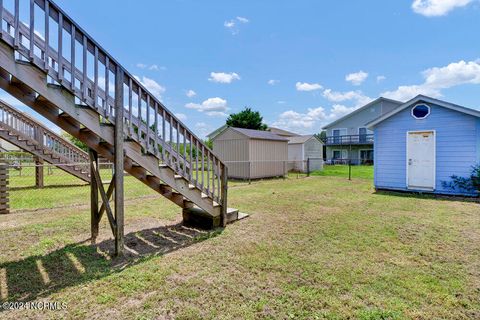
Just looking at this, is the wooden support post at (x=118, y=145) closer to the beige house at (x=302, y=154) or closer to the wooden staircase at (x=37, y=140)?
the wooden staircase at (x=37, y=140)

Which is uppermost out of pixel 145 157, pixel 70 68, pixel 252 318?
pixel 70 68

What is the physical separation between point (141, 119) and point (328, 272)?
3.18 meters

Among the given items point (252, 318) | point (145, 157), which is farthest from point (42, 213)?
point (252, 318)

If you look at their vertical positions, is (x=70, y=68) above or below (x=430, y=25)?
below

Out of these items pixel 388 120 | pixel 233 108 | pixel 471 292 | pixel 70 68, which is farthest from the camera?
pixel 233 108

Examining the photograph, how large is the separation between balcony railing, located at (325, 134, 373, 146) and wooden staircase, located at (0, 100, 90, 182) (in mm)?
24006

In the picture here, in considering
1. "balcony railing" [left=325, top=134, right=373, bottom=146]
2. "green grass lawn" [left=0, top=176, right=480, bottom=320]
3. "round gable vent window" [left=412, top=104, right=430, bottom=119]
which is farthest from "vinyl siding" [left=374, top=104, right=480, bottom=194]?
"balcony railing" [left=325, top=134, right=373, bottom=146]

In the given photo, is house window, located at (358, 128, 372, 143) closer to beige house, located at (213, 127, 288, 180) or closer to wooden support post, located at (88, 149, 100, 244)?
beige house, located at (213, 127, 288, 180)

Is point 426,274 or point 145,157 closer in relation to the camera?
point 426,274

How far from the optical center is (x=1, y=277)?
9.05 ft

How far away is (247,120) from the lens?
28.7m

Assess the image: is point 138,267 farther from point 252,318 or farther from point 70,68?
point 70,68

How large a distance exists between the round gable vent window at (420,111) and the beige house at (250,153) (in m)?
6.81

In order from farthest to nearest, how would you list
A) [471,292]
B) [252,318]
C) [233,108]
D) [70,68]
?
[233,108] → [70,68] → [471,292] → [252,318]
